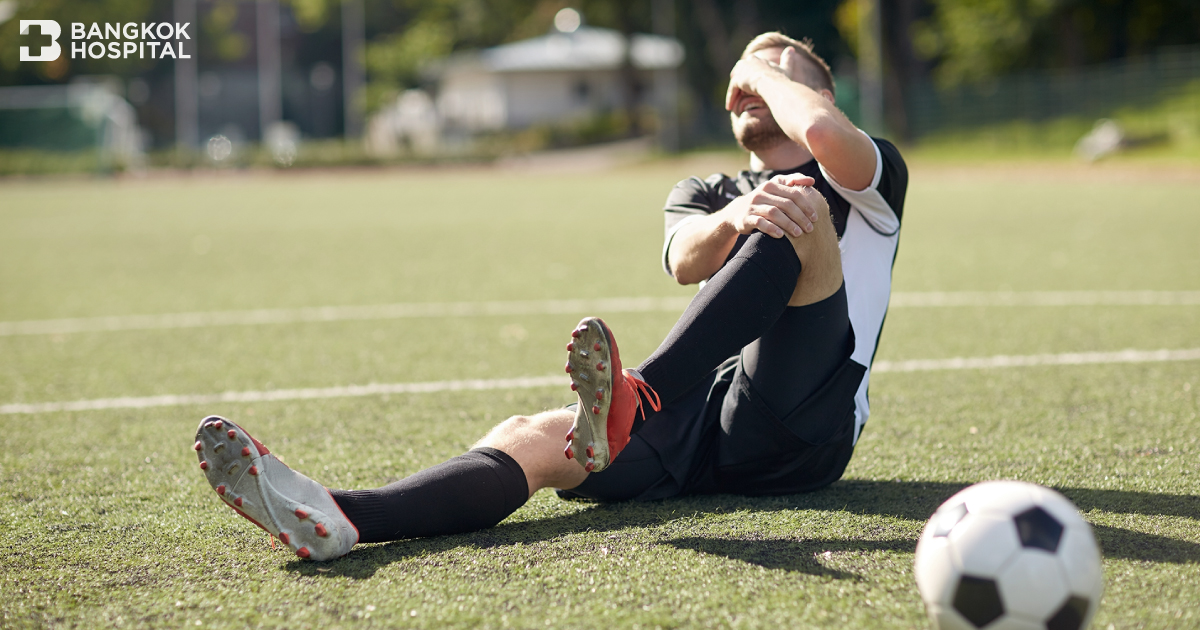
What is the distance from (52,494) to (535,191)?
1885 centimetres

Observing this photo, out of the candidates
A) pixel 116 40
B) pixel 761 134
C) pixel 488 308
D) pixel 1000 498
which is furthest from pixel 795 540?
pixel 116 40

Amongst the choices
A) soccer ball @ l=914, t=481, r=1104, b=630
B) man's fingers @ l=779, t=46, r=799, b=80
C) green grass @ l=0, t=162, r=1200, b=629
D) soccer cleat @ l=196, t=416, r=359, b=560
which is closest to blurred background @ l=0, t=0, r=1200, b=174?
green grass @ l=0, t=162, r=1200, b=629

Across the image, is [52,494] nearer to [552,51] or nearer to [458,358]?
[458,358]

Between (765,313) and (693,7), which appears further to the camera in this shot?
(693,7)

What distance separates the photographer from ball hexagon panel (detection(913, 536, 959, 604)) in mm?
1887

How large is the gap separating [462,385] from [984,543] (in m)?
2.99

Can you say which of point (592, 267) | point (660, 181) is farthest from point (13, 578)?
point (660, 181)

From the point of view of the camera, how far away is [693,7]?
1517 inches

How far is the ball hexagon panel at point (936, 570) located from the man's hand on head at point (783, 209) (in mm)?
781

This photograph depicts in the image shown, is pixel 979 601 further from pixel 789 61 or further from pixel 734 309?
pixel 789 61

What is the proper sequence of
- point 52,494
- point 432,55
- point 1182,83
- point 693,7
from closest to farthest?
point 52,494 → point 1182,83 → point 693,7 → point 432,55

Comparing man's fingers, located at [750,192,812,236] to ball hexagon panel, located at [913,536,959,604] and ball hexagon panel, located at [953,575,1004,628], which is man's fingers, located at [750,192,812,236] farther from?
ball hexagon panel, located at [953,575,1004,628]

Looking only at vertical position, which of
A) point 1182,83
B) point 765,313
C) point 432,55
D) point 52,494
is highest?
point 432,55

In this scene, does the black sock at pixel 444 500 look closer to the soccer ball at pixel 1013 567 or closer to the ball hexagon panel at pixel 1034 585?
the soccer ball at pixel 1013 567
